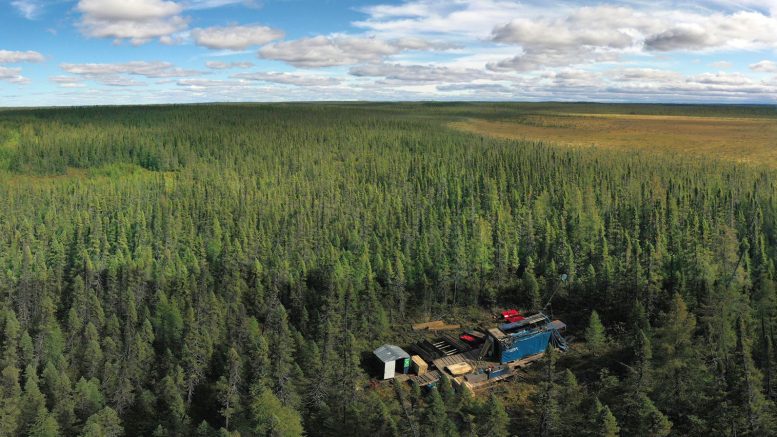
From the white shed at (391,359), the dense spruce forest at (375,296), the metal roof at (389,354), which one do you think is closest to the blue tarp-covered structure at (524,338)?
the dense spruce forest at (375,296)

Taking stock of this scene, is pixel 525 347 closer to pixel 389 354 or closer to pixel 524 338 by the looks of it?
pixel 524 338

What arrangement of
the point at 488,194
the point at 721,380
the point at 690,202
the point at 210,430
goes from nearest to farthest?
the point at 721,380
the point at 210,430
the point at 690,202
the point at 488,194

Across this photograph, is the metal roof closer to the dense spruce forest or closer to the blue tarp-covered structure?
the dense spruce forest

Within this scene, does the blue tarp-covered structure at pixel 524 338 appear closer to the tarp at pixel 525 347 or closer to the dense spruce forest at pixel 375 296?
the tarp at pixel 525 347

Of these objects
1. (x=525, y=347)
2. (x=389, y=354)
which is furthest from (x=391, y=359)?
(x=525, y=347)

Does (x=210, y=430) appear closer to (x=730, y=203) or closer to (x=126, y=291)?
(x=126, y=291)

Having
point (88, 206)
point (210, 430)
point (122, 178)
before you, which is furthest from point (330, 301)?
point (122, 178)
